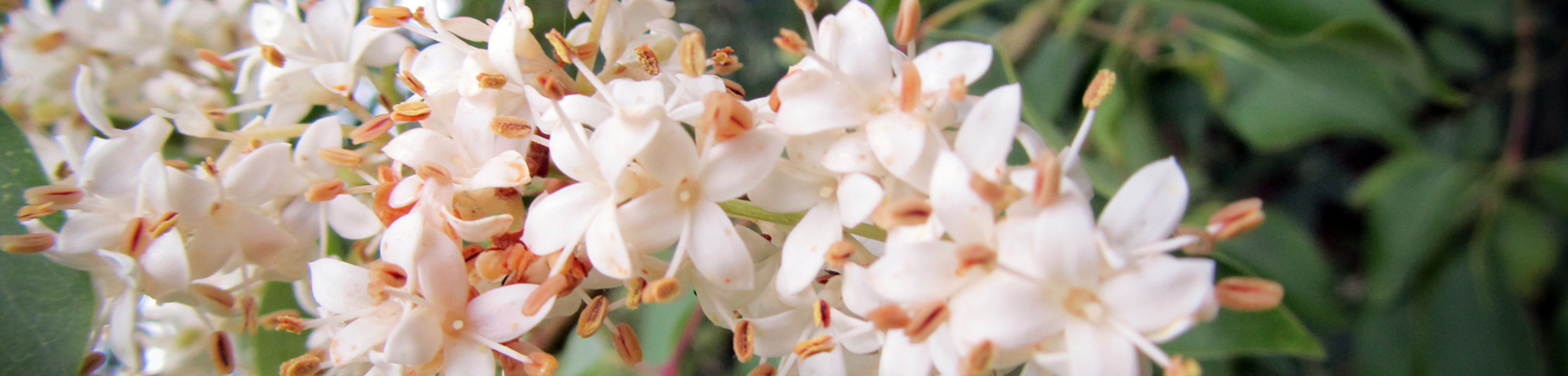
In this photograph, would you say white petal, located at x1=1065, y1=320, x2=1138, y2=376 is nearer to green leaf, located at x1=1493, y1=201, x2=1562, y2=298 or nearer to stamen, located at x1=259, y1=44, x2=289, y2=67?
stamen, located at x1=259, y1=44, x2=289, y2=67

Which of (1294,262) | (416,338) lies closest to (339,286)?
(416,338)

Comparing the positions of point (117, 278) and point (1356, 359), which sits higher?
point (117, 278)

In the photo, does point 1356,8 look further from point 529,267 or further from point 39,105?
point 39,105

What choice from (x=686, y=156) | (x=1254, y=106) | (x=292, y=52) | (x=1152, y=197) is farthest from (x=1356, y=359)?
(x=292, y=52)

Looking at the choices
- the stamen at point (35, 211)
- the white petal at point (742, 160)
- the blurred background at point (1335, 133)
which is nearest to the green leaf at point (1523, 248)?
the blurred background at point (1335, 133)

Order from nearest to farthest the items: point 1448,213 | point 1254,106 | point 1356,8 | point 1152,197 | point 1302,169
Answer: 1. point 1152,197
2. point 1356,8
3. point 1254,106
4. point 1448,213
5. point 1302,169

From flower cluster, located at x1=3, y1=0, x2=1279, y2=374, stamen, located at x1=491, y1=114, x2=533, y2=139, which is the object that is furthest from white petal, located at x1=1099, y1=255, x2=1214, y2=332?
stamen, located at x1=491, y1=114, x2=533, y2=139

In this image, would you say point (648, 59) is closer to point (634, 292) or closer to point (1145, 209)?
point (634, 292)
